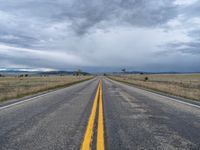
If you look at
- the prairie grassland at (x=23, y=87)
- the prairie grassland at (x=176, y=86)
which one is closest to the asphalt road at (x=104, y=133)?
the prairie grassland at (x=23, y=87)

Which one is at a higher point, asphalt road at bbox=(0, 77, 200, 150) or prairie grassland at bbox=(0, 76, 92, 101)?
asphalt road at bbox=(0, 77, 200, 150)

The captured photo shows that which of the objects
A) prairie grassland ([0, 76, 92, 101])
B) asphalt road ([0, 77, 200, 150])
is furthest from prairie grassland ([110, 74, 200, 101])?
prairie grassland ([0, 76, 92, 101])

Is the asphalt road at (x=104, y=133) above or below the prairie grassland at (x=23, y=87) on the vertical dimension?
above

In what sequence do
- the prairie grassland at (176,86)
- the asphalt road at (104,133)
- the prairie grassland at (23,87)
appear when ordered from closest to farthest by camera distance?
the asphalt road at (104,133) < the prairie grassland at (23,87) < the prairie grassland at (176,86)

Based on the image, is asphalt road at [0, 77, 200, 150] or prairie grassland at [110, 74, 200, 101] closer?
asphalt road at [0, 77, 200, 150]

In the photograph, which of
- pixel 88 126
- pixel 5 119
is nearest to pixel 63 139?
pixel 88 126

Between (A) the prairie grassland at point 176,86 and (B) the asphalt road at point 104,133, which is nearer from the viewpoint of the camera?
(B) the asphalt road at point 104,133

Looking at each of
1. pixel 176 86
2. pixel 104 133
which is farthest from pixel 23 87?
pixel 104 133

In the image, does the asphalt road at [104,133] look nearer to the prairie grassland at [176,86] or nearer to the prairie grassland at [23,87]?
the prairie grassland at [23,87]

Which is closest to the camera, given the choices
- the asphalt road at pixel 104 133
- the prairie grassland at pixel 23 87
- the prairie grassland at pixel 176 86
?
the asphalt road at pixel 104 133

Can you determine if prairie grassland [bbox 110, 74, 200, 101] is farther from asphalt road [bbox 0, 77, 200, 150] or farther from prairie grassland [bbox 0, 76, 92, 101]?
prairie grassland [bbox 0, 76, 92, 101]

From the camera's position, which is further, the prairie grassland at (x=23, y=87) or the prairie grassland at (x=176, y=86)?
the prairie grassland at (x=176, y=86)

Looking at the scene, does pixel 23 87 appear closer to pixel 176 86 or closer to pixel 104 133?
pixel 176 86

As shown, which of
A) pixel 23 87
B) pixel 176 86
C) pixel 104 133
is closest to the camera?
pixel 104 133
